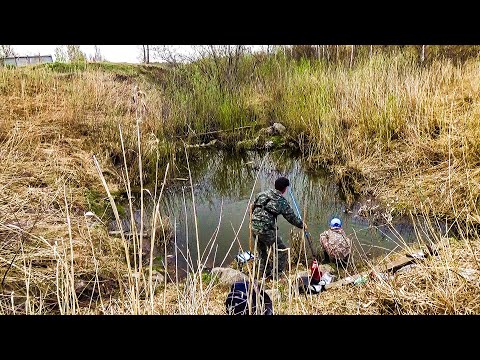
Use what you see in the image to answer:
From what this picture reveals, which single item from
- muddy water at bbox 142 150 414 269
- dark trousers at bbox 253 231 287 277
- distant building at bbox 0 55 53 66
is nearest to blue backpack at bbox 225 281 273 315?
muddy water at bbox 142 150 414 269

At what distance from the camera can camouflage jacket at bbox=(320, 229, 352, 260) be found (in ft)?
14.8

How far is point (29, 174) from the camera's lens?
18.4 feet

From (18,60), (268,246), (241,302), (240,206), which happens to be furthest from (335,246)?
(18,60)

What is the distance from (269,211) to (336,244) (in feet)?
3.31

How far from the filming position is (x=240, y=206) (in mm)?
6742

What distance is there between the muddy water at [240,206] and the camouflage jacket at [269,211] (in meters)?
0.41

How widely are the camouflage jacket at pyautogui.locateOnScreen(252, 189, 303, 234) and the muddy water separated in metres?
0.41

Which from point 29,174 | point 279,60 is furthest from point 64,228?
point 279,60

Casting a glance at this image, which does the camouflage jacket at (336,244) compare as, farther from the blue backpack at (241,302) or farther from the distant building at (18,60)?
the distant building at (18,60)

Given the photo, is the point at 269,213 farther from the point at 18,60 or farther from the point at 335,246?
Answer: the point at 18,60

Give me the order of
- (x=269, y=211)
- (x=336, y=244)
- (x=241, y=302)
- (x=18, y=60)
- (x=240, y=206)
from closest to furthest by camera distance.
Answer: (x=241, y=302) < (x=269, y=211) < (x=336, y=244) < (x=240, y=206) < (x=18, y=60)

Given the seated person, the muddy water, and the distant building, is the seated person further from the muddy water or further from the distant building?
the distant building
